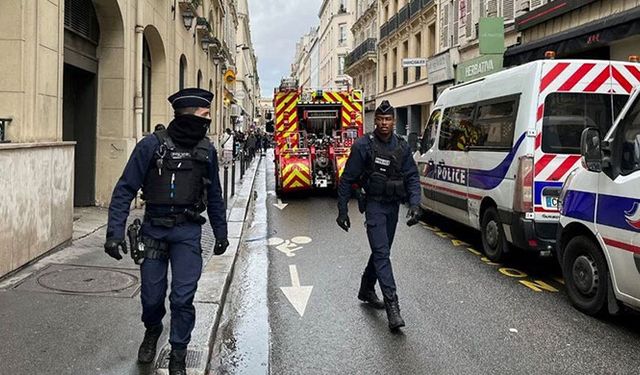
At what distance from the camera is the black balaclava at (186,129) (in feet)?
12.5

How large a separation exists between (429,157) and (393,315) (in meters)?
5.65

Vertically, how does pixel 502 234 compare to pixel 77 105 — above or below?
below

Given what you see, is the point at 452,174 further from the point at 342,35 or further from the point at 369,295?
the point at 342,35

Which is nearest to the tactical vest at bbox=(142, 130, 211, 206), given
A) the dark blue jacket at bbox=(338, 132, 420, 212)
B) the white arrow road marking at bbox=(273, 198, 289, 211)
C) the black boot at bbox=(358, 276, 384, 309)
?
the dark blue jacket at bbox=(338, 132, 420, 212)

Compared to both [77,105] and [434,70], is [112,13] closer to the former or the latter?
[77,105]

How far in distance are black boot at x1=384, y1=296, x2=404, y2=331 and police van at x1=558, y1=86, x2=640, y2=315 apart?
6.01 ft

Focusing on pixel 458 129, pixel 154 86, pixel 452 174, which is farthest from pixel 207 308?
pixel 154 86

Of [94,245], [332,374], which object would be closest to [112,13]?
[94,245]

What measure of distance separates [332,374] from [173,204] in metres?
1.62

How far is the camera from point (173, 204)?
3.80m

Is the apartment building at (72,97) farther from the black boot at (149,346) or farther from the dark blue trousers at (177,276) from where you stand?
the dark blue trousers at (177,276)

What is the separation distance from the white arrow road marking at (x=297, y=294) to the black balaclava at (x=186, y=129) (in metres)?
2.32

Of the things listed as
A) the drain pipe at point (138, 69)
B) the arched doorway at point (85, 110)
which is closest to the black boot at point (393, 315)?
the arched doorway at point (85, 110)

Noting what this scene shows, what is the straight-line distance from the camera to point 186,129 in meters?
3.82
